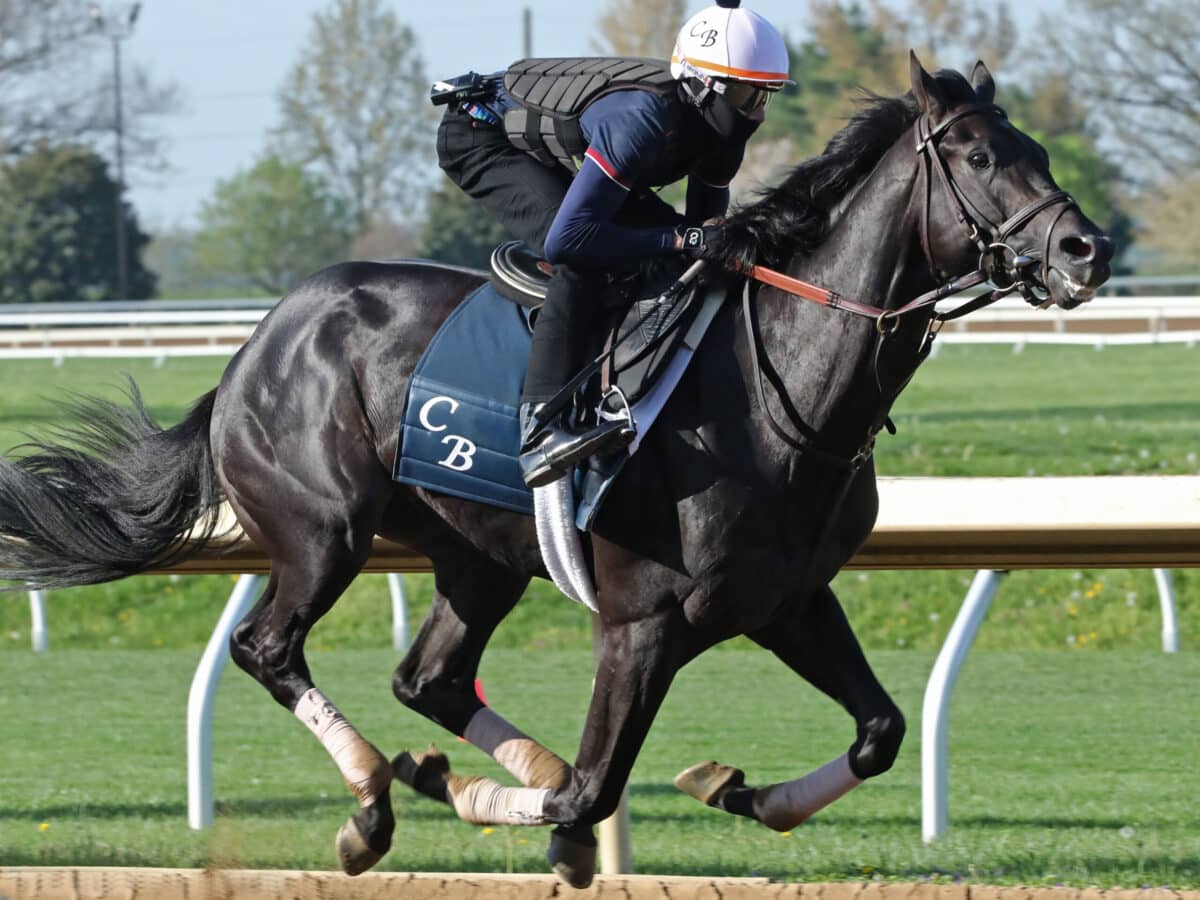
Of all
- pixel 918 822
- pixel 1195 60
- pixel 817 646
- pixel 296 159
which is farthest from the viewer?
pixel 296 159

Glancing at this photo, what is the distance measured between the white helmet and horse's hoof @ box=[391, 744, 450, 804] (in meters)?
1.84

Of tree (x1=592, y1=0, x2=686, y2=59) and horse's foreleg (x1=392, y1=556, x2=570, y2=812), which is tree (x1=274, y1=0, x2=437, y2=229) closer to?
tree (x1=592, y1=0, x2=686, y2=59)

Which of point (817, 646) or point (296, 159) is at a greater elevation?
point (817, 646)

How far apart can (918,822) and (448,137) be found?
2698 mm

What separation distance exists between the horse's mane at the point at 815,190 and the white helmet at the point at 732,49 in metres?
0.20

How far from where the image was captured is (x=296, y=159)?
54562 millimetres

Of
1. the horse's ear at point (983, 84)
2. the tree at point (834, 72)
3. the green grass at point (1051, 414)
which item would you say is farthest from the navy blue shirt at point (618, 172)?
the tree at point (834, 72)

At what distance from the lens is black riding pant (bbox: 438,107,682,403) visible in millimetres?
4035

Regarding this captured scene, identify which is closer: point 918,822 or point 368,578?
point 918,822

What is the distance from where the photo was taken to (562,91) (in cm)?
426

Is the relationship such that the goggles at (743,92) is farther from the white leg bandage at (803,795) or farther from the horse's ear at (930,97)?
the white leg bandage at (803,795)

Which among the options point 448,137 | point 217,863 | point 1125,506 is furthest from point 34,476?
point 1125,506

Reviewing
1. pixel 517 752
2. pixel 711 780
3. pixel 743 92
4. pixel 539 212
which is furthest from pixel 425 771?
pixel 743 92

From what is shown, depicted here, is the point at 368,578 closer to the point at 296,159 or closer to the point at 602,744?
the point at 602,744
